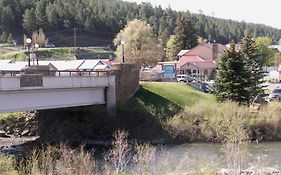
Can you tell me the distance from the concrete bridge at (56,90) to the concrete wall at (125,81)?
8 cm

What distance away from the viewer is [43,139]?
125 ft

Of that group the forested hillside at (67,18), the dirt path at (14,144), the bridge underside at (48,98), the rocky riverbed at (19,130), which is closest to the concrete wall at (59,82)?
the bridge underside at (48,98)

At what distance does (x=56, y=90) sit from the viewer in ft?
110

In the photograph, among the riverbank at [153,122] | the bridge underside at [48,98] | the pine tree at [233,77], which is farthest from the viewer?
the pine tree at [233,77]

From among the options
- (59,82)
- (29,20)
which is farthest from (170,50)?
(59,82)

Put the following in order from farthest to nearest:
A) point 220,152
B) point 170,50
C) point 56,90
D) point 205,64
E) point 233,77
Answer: point 170,50, point 205,64, point 233,77, point 56,90, point 220,152

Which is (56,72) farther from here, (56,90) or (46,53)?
(46,53)

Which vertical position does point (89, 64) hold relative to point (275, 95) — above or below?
above

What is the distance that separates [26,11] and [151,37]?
54.8m

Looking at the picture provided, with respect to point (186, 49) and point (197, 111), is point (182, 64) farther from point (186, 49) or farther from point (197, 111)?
point (197, 111)

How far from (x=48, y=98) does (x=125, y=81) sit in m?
9.73

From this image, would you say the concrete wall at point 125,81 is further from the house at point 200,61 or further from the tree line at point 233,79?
the house at point 200,61

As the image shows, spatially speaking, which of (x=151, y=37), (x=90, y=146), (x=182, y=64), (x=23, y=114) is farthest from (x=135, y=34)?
(x=90, y=146)

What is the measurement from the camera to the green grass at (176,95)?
141ft
